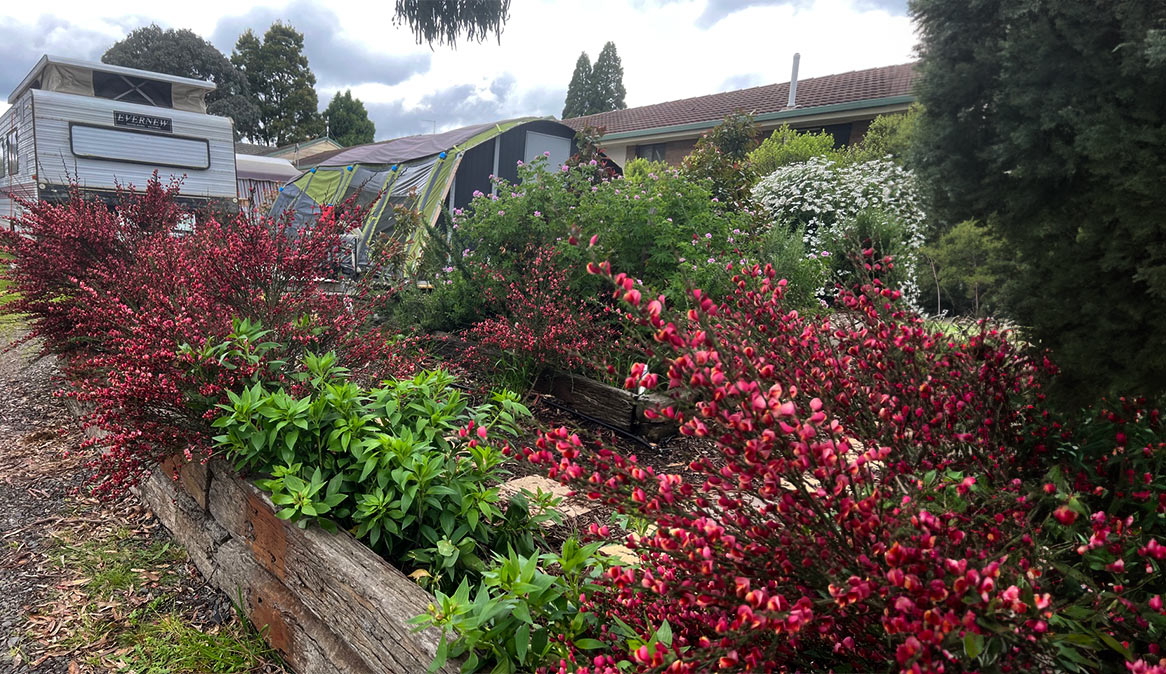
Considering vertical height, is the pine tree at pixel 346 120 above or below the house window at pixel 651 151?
above

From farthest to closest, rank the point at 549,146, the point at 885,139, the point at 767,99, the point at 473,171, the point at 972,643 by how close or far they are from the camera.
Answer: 1. the point at 767,99
2. the point at 549,146
3. the point at 473,171
4. the point at 885,139
5. the point at 972,643

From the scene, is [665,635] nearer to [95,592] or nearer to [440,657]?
[440,657]

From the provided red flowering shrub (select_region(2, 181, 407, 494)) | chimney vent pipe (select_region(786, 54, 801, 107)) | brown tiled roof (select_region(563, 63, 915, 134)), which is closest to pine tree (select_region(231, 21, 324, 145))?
brown tiled roof (select_region(563, 63, 915, 134))

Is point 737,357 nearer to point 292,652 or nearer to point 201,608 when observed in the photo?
point 292,652

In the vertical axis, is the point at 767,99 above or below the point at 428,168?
above

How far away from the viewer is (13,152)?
37.4 ft

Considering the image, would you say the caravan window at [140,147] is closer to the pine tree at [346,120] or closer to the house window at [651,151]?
the house window at [651,151]

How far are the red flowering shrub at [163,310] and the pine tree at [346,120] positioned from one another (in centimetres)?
3495

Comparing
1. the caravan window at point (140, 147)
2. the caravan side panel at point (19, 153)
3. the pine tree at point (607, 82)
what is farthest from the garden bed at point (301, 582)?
the pine tree at point (607, 82)

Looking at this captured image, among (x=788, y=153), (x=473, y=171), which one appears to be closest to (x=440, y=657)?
(x=473, y=171)

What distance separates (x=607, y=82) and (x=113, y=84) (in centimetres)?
2927

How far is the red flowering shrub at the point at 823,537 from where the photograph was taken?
3.36 feet

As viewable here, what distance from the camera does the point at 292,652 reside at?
6.87ft

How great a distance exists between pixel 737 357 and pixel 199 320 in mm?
2441
